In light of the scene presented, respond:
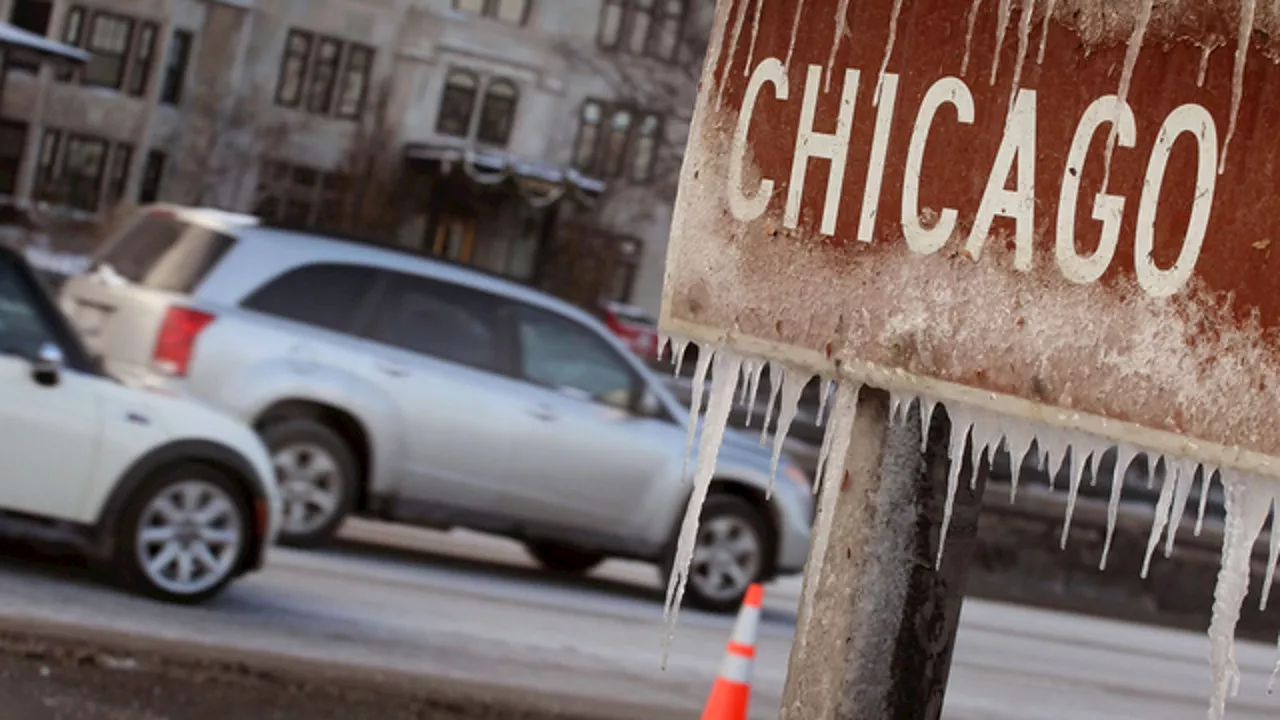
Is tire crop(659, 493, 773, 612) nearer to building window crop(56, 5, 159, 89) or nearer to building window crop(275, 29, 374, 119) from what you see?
building window crop(56, 5, 159, 89)

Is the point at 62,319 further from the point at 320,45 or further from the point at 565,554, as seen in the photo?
the point at 320,45

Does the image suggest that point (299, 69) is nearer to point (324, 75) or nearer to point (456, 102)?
point (324, 75)

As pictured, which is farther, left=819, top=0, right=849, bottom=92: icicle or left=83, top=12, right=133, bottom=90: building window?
left=83, top=12, right=133, bottom=90: building window

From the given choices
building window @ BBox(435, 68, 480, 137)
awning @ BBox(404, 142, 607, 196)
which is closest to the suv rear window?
awning @ BBox(404, 142, 607, 196)

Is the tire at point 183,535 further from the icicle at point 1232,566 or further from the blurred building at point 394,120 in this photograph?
the blurred building at point 394,120

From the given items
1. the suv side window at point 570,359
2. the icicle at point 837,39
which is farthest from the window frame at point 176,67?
the icicle at point 837,39

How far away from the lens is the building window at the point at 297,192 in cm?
4834

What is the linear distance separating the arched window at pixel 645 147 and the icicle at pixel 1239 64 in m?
50.1

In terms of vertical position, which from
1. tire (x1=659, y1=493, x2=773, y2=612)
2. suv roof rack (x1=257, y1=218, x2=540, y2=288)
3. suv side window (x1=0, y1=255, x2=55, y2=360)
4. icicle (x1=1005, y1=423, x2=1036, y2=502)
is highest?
suv roof rack (x1=257, y1=218, x2=540, y2=288)

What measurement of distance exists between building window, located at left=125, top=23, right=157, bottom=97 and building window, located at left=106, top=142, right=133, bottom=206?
1.22 metres

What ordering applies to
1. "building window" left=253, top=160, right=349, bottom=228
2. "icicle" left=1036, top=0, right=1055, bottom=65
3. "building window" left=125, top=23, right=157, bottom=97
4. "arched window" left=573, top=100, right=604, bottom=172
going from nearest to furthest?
"icicle" left=1036, top=0, right=1055, bottom=65, "building window" left=125, top=23, right=157, bottom=97, "building window" left=253, top=160, right=349, bottom=228, "arched window" left=573, top=100, right=604, bottom=172

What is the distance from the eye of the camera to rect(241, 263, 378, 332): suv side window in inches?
500

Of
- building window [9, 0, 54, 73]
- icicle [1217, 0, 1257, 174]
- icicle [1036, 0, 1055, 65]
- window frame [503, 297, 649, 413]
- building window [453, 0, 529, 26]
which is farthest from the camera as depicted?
building window [453, 0, 529, 26]

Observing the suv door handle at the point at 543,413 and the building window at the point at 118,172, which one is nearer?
the suv door handle at the point at 543,413
